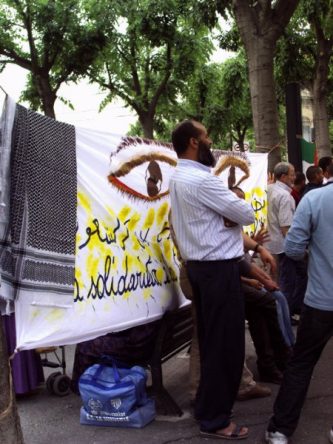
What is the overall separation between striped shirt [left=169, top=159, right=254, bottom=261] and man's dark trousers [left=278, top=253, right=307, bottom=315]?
3305mm

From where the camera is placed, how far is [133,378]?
11.9ft

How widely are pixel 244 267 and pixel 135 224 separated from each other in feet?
2.49

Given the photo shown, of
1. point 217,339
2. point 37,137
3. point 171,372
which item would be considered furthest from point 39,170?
point 171,372

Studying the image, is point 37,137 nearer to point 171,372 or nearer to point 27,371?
point 27,371

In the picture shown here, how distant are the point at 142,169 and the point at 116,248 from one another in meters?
0.64

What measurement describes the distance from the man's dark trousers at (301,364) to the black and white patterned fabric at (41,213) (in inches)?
51.6

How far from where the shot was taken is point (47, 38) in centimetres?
1388

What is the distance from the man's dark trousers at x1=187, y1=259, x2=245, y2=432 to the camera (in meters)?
3.34

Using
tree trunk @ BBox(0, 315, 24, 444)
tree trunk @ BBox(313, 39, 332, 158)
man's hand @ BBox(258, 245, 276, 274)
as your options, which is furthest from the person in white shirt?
tree trunk @ BBox(313, 39, 332, 158)

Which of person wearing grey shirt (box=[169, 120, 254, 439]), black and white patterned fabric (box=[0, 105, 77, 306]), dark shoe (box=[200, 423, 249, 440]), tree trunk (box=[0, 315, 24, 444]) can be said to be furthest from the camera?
dark shoe (box=[200, 423, 249, 440])

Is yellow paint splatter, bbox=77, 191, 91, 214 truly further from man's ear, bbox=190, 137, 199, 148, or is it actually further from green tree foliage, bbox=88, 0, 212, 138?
green tree foliage, bbox=88, 0, 212, 138

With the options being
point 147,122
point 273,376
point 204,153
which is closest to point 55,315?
point 204,153

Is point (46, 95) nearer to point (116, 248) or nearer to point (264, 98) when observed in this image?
point (264, 98)

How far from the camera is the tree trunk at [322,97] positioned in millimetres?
13484
